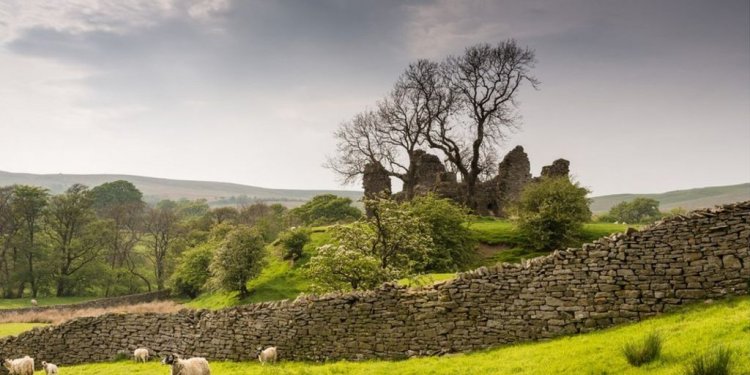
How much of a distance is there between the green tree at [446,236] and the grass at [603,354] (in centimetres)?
1457

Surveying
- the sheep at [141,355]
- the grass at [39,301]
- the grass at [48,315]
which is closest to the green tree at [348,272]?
the sheep at [141,355]

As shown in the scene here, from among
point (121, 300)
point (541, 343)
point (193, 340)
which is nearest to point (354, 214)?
point (121, 300)

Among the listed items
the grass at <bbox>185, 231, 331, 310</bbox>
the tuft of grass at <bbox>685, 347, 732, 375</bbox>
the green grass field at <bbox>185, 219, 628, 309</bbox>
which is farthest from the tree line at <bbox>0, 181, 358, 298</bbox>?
the tuft of grass at <bbox>685, 347, 732, 375</bbox>

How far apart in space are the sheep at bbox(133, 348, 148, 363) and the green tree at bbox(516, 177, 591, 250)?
77.8ft

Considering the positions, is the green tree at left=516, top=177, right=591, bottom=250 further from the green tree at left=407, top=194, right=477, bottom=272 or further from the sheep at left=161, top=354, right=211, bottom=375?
the sheep at left=161, top=354, right=211, bottom=375

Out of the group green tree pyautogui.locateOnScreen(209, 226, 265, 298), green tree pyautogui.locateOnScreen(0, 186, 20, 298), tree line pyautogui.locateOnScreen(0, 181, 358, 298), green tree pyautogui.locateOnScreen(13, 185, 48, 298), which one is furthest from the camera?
green tree pyautogui.locateOnScreen(13, 185, 48, 298)

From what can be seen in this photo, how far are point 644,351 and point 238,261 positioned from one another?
32.7m

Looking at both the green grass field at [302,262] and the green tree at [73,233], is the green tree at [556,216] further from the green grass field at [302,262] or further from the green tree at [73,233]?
the green tree at [73,233]

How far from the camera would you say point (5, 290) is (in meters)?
57.2

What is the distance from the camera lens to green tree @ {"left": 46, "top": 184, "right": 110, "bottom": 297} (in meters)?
60.2

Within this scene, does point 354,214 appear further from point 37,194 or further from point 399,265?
point 399,265

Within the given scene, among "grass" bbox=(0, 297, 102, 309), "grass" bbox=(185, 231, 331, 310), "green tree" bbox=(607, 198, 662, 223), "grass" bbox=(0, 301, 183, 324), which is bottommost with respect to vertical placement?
"grass" bbox=(0, 297, 102, 309)

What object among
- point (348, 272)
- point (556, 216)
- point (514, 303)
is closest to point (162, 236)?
point (348, 272)

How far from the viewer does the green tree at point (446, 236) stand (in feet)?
95.5
